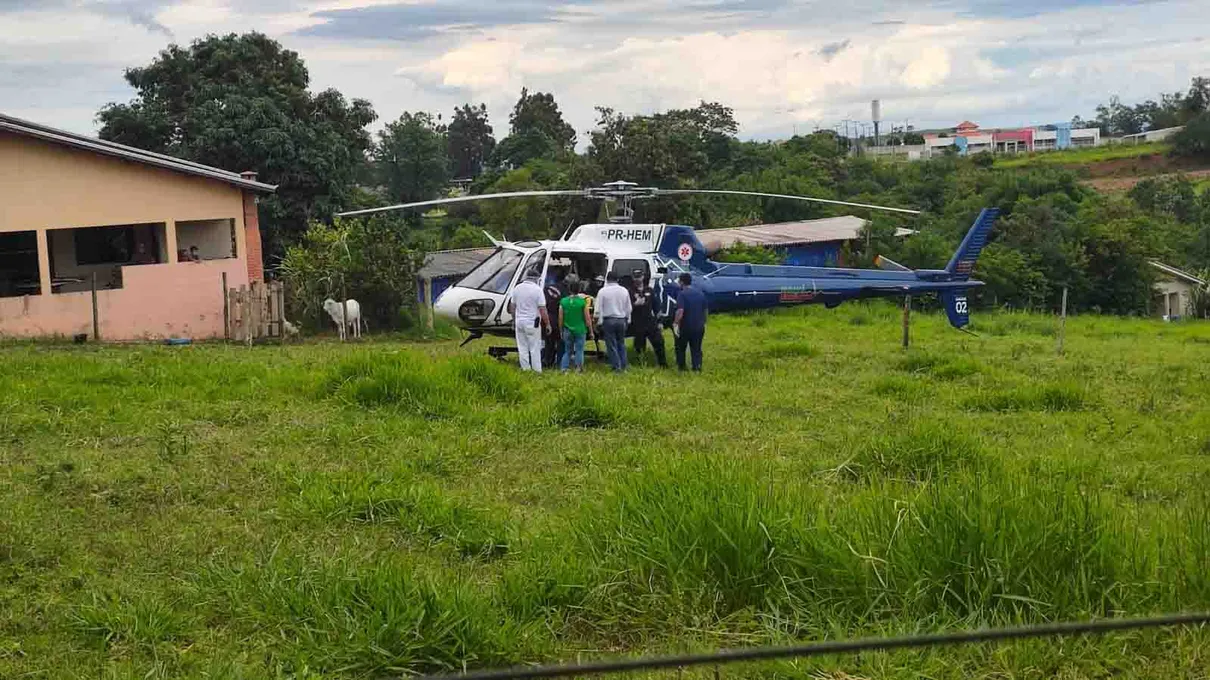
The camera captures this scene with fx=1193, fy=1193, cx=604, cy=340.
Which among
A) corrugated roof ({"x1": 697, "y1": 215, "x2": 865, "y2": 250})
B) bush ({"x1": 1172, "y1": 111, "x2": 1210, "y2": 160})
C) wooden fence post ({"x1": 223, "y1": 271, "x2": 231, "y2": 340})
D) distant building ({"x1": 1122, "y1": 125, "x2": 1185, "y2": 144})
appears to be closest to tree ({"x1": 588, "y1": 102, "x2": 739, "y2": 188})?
corrugated roof ({"x1": 697, "y1": 215, "x2": 865, "y2": 250})

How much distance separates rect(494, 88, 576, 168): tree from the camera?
6331cm

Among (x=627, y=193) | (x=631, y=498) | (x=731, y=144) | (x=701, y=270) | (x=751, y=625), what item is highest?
(x=731, y=144)

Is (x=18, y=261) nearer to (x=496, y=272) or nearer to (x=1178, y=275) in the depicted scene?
(x=496, y=272)

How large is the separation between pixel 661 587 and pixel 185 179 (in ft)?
64.4

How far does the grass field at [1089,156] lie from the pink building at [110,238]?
5870cm

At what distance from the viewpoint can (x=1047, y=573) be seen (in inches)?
199

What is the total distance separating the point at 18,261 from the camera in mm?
22391

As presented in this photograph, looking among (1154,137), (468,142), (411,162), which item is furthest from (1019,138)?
(411,162)

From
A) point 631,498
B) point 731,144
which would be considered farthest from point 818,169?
point 631,498

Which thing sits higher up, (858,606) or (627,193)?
(627,193)

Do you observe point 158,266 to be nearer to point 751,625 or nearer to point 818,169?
point 751,625

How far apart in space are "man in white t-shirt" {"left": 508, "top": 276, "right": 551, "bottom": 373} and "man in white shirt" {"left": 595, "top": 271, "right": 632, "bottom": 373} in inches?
27.0

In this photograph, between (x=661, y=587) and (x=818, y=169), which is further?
(x=818, y=169)

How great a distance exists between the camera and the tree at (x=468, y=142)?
85.7 metres
